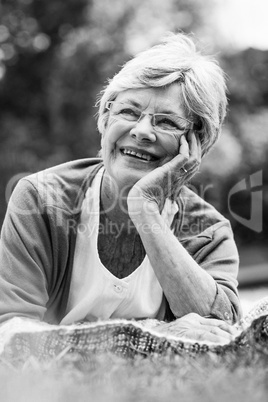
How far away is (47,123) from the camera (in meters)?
12.2

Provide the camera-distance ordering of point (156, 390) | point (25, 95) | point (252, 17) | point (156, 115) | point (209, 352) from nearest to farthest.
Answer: point (156, 390), point (209, 352), point (156, 115), point (252, 17), point (25, 95)

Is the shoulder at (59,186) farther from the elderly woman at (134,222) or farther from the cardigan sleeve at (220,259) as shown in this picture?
the cardigan sleeve at (220,259)

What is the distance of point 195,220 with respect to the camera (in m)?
3.00

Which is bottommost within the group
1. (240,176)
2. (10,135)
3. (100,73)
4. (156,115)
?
(240,176)

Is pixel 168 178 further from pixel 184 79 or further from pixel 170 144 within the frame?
pixel 184 79

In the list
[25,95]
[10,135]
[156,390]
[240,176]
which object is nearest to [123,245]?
[156,390]

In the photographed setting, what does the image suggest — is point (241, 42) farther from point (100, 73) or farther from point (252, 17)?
point (100, 73)

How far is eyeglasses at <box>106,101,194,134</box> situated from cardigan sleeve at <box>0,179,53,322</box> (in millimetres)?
535

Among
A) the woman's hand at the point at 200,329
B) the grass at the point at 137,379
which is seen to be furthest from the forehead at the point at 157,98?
the grass at the point at 137,379

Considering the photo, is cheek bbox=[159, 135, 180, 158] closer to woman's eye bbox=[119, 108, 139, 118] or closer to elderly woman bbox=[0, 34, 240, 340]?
elderly woman bbox=[0, 34, 240, 340]

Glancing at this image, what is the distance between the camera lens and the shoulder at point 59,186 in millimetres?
2621

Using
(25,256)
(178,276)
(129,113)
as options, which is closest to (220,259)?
(178,276)

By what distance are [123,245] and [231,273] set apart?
1.76 feet

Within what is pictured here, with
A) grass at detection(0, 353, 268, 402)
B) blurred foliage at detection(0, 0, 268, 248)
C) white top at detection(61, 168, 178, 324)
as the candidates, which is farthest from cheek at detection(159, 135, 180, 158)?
blurred foliage at detection(0, 0, 268, 248)
